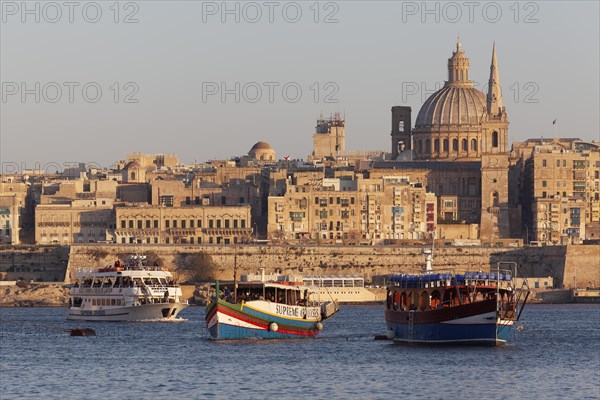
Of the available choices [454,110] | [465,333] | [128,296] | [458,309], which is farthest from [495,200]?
[458,309]

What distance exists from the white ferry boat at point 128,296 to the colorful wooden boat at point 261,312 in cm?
1600

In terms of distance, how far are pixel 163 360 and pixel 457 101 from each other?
368 ft

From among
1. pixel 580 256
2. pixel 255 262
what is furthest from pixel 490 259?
pixel 255 262

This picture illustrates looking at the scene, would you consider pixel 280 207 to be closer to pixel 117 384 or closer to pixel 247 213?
pixel 247 213

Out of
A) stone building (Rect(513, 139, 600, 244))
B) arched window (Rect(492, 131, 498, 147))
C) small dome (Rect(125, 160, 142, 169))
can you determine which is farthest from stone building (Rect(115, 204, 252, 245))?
arched window (Rect(492, 131, 498, 147))

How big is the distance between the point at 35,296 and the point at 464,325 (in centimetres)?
5568

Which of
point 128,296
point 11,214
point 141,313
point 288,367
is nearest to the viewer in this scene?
point 288,367

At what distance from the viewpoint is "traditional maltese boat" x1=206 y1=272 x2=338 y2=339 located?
232 ft

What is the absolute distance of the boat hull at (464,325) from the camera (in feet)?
219

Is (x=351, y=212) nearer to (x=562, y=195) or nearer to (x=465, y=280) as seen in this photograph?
(x=562, y=195)

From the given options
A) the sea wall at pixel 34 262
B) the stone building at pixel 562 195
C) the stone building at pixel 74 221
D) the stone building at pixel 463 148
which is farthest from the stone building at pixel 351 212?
the sea wall at pixel 34 262

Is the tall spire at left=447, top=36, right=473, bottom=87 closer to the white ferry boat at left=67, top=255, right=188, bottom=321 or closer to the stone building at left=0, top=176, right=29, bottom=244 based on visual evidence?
the stone building at left=0, top=176, right=29, bottom=244

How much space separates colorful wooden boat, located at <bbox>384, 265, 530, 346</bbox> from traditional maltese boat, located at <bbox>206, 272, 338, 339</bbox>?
3704 millimetres

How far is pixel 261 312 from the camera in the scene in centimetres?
7125
